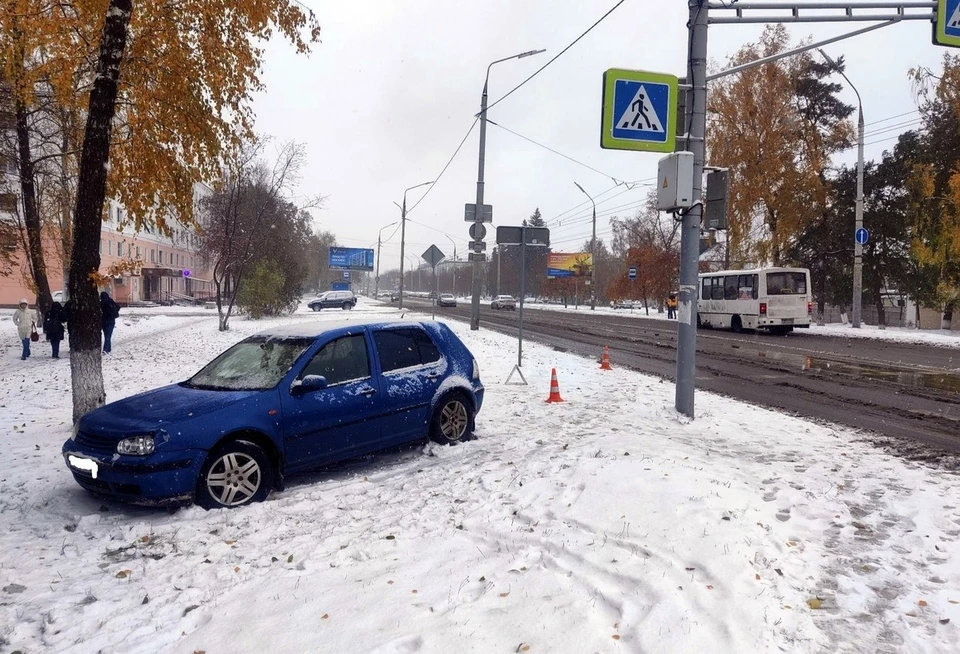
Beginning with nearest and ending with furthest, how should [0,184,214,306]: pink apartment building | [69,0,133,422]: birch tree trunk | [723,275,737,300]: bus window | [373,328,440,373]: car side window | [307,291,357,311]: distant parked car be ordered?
[373,328,440,373]: car side window
[69,0,133,422]: birch tree trunk
[723,275,737,300]: bus window
[0,184,214,306]: pink apartment building
[307,291,357,311]: distant parked car

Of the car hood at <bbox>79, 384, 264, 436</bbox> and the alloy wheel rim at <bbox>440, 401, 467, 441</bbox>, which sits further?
the alloy wheel rim at <bbox>440, 401, 467, 441</bbox>

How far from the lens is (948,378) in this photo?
13375 mm

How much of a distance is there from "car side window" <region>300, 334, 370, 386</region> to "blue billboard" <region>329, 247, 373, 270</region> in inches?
2865

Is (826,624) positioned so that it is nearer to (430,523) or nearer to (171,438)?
(430,523)

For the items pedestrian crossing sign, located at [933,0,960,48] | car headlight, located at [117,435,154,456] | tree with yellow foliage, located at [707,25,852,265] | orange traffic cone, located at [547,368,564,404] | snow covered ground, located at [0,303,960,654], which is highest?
tree with yellow foliage, located at [707,25,852,265]

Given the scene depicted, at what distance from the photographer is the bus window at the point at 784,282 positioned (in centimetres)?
2727

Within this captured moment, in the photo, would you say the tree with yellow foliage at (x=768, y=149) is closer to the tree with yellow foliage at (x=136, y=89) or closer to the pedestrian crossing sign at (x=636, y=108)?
the pedestrian crossing sign at (x=636, y=108)

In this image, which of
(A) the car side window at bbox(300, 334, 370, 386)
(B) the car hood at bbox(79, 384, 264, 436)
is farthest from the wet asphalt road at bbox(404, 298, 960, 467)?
(B) the car hood at bbox(79, 384, 264, 436)

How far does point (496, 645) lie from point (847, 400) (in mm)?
9579

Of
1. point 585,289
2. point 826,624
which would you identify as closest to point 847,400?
point 826,624

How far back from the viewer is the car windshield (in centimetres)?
611

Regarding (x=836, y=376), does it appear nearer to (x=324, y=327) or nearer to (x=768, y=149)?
(x=324, y=327)

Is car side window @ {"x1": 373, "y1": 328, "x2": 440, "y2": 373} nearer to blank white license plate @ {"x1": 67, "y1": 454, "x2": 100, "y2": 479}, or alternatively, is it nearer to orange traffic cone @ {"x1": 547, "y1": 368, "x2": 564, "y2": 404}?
blank white license plate @ {"x1": 67, "y1": 454, "x2": 100, "y2": 479}

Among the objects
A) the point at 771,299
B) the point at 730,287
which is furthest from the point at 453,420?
the point at 730,287
